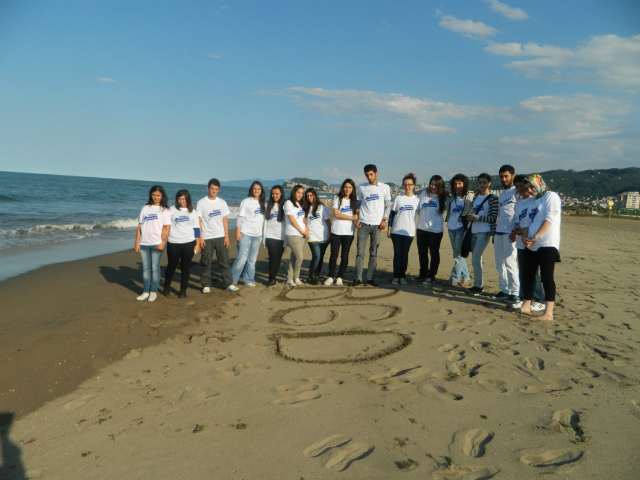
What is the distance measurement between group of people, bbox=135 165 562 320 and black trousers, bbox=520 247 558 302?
19 cm

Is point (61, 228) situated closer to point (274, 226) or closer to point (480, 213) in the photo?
point (274, 226)

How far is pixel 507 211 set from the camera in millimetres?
6152

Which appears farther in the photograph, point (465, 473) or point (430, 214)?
point (430, 214)

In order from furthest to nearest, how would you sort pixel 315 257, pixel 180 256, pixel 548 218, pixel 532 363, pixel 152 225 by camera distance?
pixel 315 257
pixel 180 256
pixel 152 225
pixel 548 218
pixel 532 363

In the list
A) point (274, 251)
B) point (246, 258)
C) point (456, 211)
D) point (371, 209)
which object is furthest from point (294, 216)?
point (456, 211)

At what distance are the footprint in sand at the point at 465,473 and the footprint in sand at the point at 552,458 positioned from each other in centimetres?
25

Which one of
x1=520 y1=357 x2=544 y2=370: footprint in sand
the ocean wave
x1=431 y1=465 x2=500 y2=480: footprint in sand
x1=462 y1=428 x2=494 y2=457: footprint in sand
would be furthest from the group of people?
the ocean wave

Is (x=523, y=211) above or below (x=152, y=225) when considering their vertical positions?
above

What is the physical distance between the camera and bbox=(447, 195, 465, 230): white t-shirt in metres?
7.08

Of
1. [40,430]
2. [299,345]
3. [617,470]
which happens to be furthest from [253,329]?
[617,470]

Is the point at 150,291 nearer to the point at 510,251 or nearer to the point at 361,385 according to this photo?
the point at 361,385

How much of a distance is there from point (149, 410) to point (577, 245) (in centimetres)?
1427

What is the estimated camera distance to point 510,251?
6.08 metres

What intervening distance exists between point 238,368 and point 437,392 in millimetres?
1954
